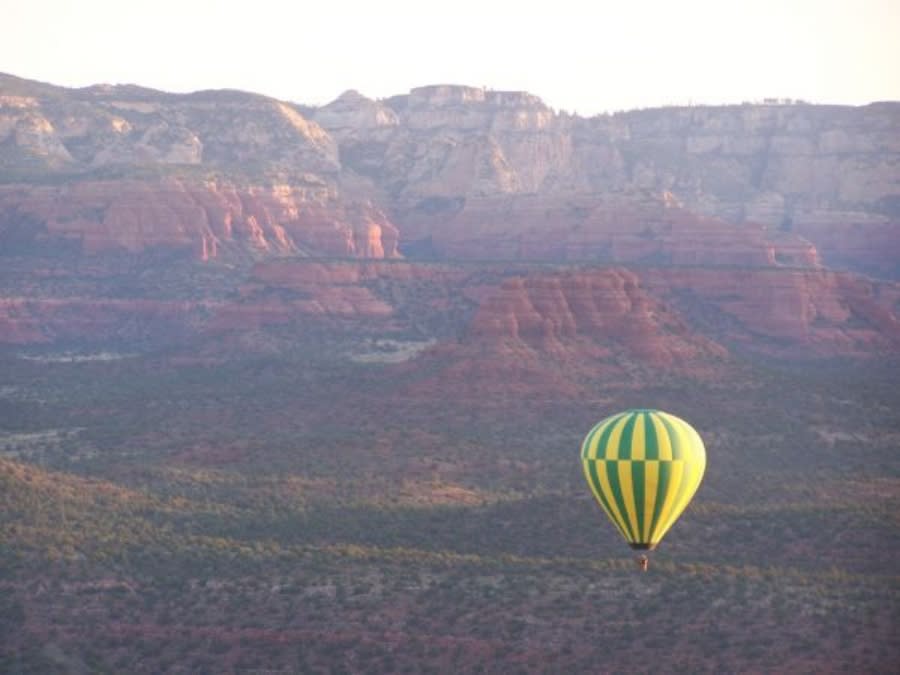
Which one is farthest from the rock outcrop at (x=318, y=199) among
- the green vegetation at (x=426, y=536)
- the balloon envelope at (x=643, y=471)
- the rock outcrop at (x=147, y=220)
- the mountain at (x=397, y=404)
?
the balloon envelope at (x=643, y=471)

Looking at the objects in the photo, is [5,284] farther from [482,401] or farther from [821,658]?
[821,658]

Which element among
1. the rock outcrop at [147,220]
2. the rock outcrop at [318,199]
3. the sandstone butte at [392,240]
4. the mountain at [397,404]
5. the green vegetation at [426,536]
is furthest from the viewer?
the rock outcrop at [318,199]

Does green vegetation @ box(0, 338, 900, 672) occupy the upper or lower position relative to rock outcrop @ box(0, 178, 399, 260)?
lower

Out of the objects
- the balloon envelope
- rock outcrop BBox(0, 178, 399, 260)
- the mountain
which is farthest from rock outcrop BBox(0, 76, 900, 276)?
the balloon envelope

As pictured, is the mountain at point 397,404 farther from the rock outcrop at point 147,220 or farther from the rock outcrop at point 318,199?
the rock outcrop at point 318,199

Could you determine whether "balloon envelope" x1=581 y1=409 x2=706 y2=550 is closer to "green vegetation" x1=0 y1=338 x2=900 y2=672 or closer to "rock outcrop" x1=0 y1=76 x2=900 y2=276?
"green vegetation" x1=0 y1=338 x2=900 y2=672

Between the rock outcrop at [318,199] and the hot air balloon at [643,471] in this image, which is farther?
the rock outcrop at [318,199]

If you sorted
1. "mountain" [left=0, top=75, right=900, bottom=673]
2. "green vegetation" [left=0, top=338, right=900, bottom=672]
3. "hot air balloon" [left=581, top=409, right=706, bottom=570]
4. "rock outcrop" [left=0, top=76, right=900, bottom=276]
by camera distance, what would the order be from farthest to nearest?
"rock outcrop" [left=0, top=76, right=900, bottom=276], "hot air balloon" [left=581, top=409, right=706, bottom=570], "mountain" [left=0, top=75, right=900, bottom=673], "green vegetation" [left=0, top=338, right=900, bottom=672]
